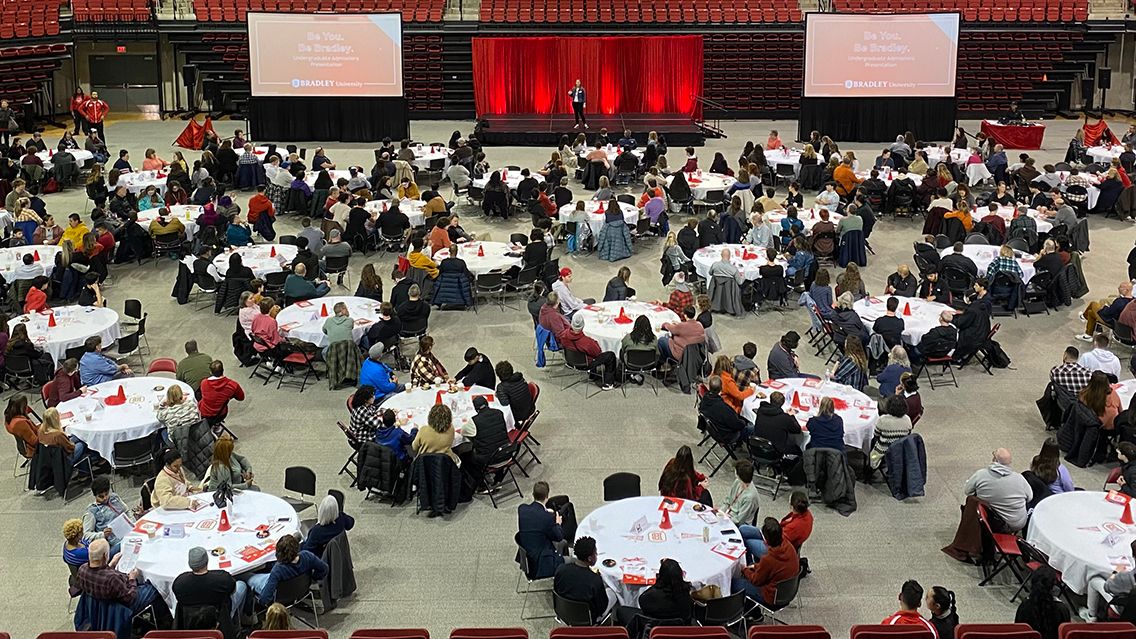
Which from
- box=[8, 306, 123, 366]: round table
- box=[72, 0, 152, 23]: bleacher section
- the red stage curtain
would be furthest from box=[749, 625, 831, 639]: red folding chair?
box=[72, 0, 152, 23]: bleacher section

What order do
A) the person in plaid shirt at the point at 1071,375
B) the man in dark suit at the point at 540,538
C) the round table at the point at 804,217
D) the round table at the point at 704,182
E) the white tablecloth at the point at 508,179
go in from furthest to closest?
the white tablecloth at the point at 508,179 → the round table at the point at 704,182 → the round table at the point at 804,217 → the person in plaid shirt at the point at 1071,375 → the man in dark suit at the point at 540,538

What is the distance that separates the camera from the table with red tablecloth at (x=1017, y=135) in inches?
1157

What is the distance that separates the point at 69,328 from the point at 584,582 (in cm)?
882

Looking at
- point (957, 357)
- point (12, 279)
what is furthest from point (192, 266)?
point (957, 357)

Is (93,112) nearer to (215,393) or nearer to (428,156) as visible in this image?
(428,156)

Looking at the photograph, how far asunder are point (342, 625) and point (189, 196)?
47.6 feet

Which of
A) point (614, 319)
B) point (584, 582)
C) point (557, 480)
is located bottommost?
point (557, 480)

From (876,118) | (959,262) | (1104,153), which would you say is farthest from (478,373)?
(876,118)

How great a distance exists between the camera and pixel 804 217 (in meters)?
20.2

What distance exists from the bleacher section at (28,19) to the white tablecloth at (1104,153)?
83.6 feet

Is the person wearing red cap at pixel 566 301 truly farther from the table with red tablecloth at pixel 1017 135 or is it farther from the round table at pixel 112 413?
the table with red tablecloth at pixel 1017 135

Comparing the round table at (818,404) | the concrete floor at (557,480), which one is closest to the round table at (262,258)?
the concrete floor at (557,480)

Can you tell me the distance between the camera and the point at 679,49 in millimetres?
33219

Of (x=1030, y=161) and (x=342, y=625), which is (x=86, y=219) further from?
(x=1030, y=161)
